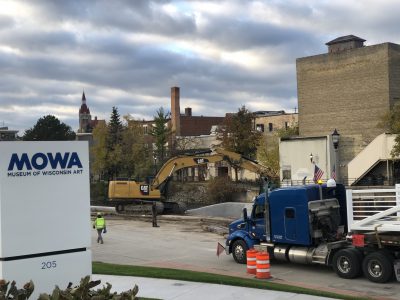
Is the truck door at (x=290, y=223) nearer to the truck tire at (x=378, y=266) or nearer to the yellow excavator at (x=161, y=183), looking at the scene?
the truck tire at (x=378, y=266)

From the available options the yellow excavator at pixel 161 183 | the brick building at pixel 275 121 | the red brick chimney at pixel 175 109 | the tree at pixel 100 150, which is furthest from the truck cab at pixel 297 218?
Answer: the red brick chimney at pixel 175 109

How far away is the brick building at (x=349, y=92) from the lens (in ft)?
197

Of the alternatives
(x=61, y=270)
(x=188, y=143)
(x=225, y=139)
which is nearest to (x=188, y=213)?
(x=225, y=139)

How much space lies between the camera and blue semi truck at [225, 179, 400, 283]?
51.2 ft

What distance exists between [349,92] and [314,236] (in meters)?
48.3

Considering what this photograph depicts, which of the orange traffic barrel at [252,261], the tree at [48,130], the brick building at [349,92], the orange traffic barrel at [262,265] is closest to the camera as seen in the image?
the orange traffic barrel at [262,265]

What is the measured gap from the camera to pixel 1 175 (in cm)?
804

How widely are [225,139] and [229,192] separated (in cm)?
1377

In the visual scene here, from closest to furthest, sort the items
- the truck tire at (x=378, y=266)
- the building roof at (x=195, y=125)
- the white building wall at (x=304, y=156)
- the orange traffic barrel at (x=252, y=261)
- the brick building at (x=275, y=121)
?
the truck tire at (x=378, y=266), the orange traffic barrel at (x=252, y=261), the white building wall at (x=304, y=156), the brick building at (x=275, y=121), the building roof at (x=195, y=125)

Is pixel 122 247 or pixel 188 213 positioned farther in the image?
pixel 188 213

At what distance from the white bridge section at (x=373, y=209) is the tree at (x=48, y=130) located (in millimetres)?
87472

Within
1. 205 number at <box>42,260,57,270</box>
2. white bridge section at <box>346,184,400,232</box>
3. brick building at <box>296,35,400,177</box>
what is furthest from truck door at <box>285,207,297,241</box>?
brick building at <box>296,35,400,177</box>

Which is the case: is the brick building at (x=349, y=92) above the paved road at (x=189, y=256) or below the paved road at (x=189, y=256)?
above

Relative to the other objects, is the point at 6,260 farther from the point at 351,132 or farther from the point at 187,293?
the point at 351,132
